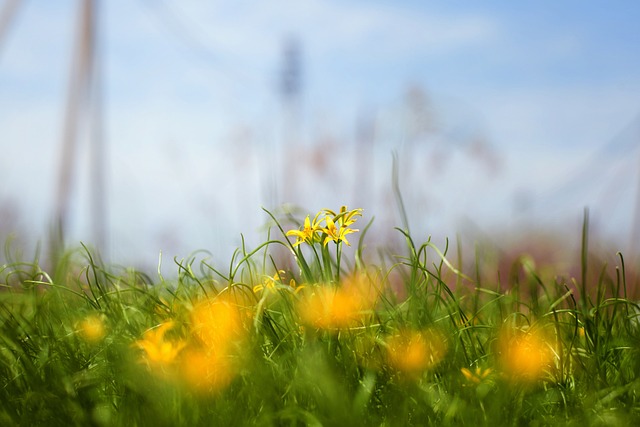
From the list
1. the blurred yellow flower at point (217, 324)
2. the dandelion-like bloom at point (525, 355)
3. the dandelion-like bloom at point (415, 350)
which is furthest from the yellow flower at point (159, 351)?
the dandelion-like bloom at point (525, 355)

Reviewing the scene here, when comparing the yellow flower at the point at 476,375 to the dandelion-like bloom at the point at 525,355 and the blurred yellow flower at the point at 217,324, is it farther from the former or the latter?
the blurred yellow flower at the point at 217,324

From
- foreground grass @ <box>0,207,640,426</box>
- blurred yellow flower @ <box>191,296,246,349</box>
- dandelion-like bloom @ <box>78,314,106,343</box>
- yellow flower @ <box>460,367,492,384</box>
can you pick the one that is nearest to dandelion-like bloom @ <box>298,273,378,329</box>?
foreground grass @ <box>0,207,640,426</box>

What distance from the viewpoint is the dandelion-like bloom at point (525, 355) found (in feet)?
6.08

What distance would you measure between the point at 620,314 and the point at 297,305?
3.66ft

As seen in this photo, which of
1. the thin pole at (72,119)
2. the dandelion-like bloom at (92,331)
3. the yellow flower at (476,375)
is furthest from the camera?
the thin pole at (72,119)

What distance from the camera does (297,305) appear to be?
1980mm

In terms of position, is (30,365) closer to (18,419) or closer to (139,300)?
(18,419)

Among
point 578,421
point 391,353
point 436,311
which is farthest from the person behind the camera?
point 436,311

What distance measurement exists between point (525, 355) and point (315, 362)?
0.53 m

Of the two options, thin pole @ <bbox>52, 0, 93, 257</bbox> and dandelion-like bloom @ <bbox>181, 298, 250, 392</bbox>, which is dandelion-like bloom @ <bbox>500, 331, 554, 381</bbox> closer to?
dandelion-like bloom @ <bbox>181, 298, 250, 392</bbox>

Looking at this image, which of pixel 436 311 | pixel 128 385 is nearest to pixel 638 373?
pixel 436 311

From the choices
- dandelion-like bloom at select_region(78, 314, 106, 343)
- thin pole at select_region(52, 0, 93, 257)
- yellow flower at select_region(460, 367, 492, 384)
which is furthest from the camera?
thin pole at select_region(52, 0, 93, 257)

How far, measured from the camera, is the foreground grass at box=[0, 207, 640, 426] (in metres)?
1.72

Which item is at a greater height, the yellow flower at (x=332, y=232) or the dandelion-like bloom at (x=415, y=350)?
the yellow flower at (x=332, y=232)
